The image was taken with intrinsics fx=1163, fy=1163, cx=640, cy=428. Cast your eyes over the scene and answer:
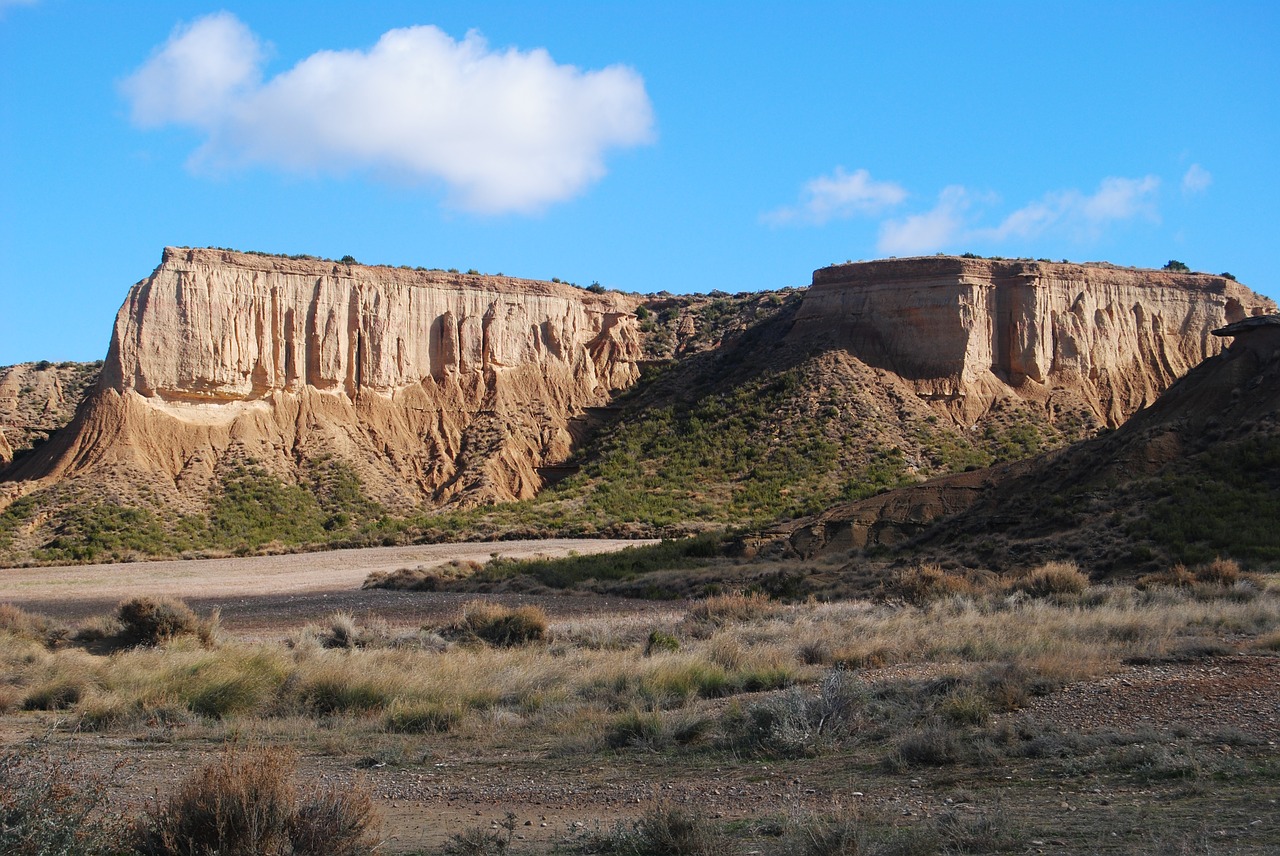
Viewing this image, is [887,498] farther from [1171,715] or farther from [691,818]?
[691,818]

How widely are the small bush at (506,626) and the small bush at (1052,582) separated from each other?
8825 mm

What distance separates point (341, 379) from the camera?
62.6m

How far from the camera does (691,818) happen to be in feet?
24.2

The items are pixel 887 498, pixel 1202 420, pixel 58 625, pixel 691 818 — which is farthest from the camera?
pixel 887 498

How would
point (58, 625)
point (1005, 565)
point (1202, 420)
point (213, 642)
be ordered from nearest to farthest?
point (213, 642), point (58, 625), point (1005, 565), point (1202, 420)

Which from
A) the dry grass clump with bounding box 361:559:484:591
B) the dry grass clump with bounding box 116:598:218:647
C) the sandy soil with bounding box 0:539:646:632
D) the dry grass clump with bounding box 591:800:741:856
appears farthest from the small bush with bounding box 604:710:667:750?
the dry grass clump with bounding box 361:559:484:591

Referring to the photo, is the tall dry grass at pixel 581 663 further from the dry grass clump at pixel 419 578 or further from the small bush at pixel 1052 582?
the dry grass clump at pixel 419 578

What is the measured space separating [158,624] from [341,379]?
45.3 meters

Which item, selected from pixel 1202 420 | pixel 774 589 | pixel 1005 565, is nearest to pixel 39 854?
pixel 774 589

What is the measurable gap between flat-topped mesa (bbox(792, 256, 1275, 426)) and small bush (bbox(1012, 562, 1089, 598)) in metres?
39.3

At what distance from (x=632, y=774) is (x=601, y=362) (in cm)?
6389

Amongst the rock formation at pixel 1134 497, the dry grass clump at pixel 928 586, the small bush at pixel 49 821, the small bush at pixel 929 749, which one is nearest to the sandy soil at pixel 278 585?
the dry grass clump at pixel 928 586

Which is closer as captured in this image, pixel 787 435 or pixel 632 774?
pixel 632 774

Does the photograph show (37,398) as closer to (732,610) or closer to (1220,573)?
(732,610)
